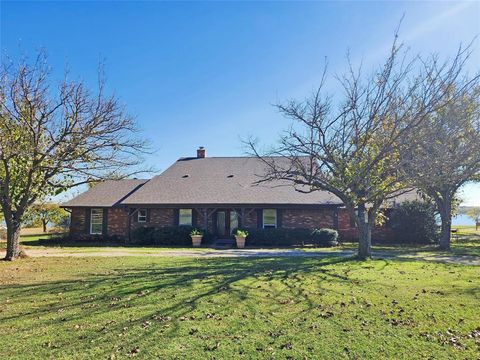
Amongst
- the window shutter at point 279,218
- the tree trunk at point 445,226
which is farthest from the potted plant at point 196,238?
the tree trunk at point 445,226

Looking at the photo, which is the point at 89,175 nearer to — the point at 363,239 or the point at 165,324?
the point at 165,324

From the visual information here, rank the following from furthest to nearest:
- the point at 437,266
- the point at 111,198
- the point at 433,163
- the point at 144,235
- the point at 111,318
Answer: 1. the point at 111,198
2. the point at 144,235
3. the point at 433,163
4. the point at 437,266
5. the point at 111,318

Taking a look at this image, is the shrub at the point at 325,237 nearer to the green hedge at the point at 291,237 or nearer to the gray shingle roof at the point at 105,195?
the green hedge at the point at 291,237

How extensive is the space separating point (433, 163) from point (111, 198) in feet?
67.1

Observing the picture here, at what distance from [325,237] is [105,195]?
15.9 m

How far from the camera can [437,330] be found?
565cm

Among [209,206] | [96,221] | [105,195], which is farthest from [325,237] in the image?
[105,195]

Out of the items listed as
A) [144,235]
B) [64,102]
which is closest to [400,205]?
[144,235]

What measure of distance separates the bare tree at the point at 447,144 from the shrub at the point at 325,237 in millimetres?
5505

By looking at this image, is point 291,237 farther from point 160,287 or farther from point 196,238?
point 160,287

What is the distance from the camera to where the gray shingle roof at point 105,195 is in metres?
24.4

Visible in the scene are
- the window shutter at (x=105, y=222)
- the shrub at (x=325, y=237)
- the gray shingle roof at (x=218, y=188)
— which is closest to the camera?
the shrub at (x=325, y=237)

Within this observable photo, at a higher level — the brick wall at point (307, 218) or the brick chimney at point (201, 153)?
the brick chimney at point (201, 153)

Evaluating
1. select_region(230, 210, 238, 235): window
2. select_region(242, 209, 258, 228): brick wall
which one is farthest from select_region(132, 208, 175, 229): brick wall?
select_region(242, 209, 258, 228): brick wall
